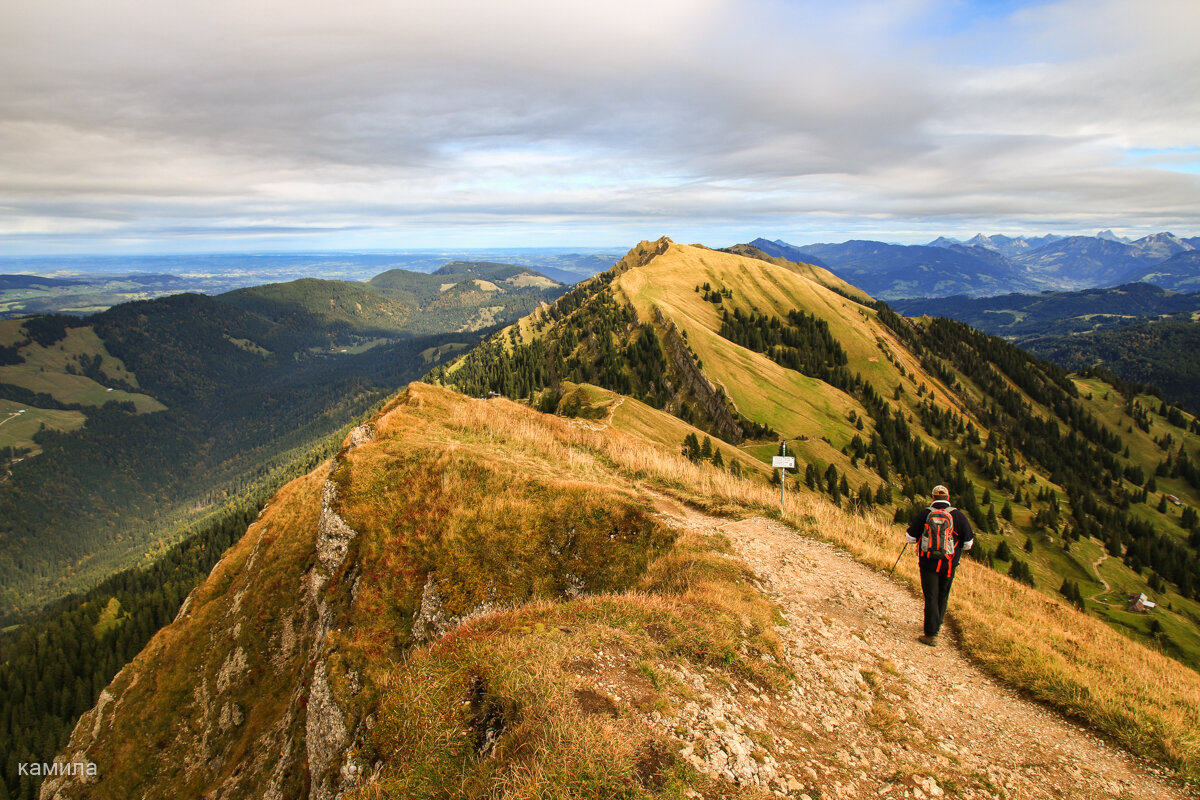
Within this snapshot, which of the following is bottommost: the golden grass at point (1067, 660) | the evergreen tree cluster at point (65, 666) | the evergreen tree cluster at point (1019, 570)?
the evergreen tree cluster at point (65, 666)

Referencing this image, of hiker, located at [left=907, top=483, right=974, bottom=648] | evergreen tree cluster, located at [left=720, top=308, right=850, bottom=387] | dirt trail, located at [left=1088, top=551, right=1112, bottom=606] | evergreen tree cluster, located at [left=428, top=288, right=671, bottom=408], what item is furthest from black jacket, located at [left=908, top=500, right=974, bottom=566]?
evergreen tree cluster, located at [left=720, top=308, right=850, bottom=387]

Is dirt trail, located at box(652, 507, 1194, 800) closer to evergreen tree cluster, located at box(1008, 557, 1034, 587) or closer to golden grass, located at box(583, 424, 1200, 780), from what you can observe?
golden grass, located at box(583, 424, 1200, 780)

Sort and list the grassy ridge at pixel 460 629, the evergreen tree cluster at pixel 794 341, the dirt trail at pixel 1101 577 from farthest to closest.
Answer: the evergreen tree cluster at pixel 794 341, the dirt trail at pixel 1101 577, the grassy ridge at pixel 460 629

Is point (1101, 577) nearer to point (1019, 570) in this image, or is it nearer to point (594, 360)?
point (1019, 570)

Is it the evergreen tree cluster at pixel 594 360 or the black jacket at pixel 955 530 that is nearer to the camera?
the black jacket at pixel 955 530

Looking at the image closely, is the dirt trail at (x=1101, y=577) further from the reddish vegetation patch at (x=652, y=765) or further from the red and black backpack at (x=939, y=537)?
the reddish vegetation patch at (x=652, y=765)

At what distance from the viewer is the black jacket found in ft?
40.9

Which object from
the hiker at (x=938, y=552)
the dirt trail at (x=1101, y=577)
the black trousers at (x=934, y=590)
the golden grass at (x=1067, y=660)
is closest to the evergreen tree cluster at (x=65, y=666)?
the golden grass at (x=1067, y=660)

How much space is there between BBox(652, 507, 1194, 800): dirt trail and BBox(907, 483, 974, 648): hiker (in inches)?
31.6

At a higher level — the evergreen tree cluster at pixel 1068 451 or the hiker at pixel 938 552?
the hiker at pixel 938 552

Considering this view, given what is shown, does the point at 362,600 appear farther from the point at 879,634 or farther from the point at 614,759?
the point at 879,634

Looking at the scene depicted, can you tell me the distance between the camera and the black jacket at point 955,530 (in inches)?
491

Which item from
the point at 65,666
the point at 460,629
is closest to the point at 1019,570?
the point at 460,629

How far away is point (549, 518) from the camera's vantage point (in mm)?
16656
